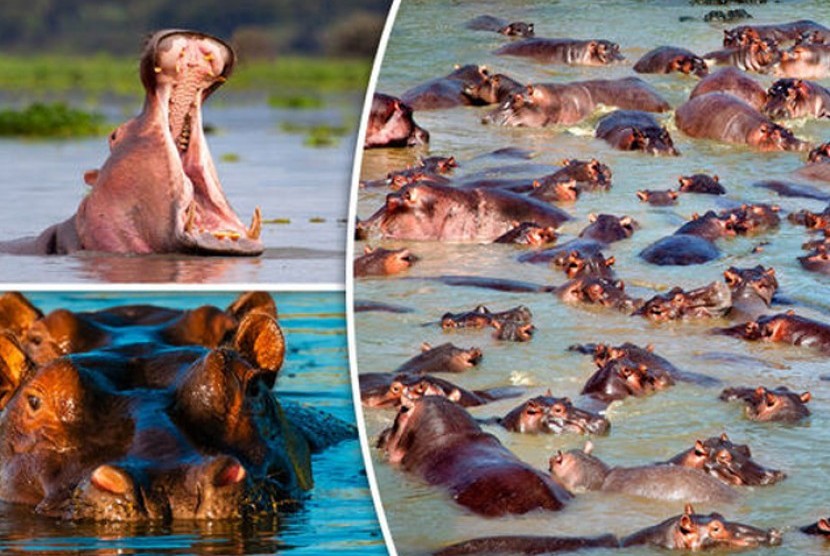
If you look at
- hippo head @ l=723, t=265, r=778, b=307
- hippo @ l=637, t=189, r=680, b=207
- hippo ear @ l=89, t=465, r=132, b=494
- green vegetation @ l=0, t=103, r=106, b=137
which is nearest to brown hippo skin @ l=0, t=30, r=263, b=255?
hippo ear @ l=89, t=465, r=132, b=494

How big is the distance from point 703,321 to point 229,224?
103cm

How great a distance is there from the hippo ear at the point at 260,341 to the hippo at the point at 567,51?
93 cm

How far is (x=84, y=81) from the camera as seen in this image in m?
6.59

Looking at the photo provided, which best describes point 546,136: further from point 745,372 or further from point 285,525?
point 285,525

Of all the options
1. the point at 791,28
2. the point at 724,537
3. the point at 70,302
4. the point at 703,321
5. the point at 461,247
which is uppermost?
the point at 791,28

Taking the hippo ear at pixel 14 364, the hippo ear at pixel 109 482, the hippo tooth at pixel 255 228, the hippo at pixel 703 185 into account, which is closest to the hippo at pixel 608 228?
the hippo at pixel 703 185

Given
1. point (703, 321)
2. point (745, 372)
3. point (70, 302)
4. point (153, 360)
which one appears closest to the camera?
point (745, 372)

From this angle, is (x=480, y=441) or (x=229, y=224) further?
(x=229, y=224)

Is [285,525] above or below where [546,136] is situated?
below

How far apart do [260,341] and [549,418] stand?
35.5 inches

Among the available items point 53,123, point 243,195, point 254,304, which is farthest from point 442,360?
point 53,123

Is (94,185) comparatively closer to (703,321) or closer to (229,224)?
(229,224)

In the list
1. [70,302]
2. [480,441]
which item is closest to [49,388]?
[480,441]

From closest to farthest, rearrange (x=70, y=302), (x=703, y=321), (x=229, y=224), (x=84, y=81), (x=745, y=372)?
(x=745, y=372) → (x=703, y=321) → (x=229, y=224) → (x=84, y=81) → (x=70, y=302)
